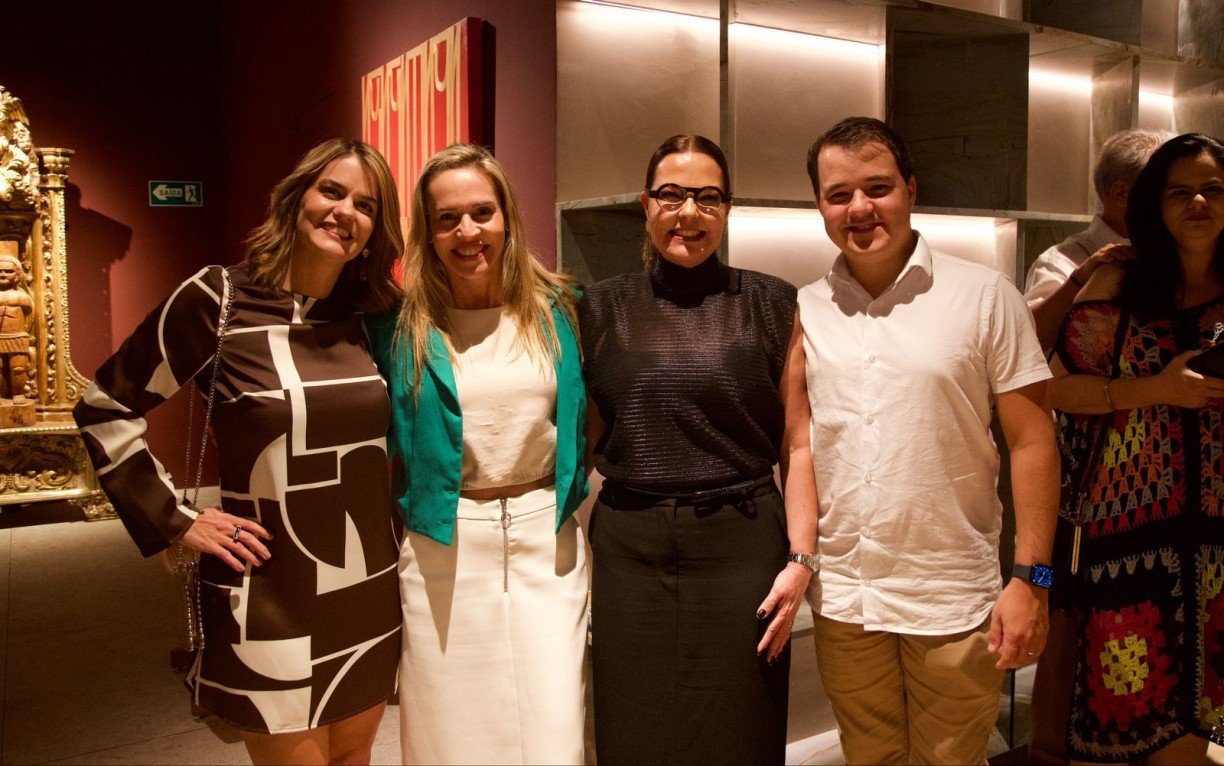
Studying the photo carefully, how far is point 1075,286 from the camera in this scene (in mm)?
2066

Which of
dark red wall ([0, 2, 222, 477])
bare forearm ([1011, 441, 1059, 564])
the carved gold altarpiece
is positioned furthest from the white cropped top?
dark red wall ([0, 2, 222, 477])

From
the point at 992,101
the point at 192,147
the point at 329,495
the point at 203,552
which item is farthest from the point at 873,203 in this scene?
the point at 192,147

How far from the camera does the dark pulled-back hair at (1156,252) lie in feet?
6.02

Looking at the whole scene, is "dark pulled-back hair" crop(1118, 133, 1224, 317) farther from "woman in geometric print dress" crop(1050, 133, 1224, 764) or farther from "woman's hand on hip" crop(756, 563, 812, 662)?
"woman's hand on hip" crop(756, 563, 812, 662)

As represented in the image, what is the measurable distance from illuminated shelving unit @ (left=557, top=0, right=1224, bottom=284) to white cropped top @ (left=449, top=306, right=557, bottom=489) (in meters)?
0.66

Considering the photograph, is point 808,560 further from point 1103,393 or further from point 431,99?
point 431,99

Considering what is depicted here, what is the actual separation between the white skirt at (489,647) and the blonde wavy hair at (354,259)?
0.53m

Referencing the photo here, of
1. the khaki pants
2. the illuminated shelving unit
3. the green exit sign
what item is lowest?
the khaki pants

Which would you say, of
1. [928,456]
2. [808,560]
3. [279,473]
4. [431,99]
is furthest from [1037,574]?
[431,99]

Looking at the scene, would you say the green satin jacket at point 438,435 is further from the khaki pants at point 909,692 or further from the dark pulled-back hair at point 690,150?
the khaki pants at point 909,692

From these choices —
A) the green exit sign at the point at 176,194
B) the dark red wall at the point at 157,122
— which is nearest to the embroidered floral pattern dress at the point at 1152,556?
the dark red wall at the point at 157,122

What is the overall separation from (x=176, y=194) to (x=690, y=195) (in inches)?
244

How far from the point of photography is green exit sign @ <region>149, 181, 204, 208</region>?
666cm

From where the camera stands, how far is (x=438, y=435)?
1758 millimetres
